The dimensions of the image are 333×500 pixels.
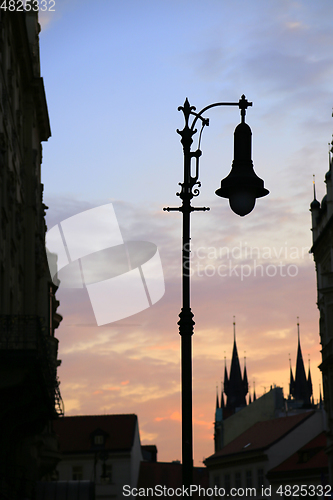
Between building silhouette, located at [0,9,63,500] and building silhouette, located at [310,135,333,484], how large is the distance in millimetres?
20255

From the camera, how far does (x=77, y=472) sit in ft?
301

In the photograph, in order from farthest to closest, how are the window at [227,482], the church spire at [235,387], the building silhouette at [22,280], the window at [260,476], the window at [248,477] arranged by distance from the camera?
the church spire at [235,387] → the window at [227,482] → the window at [248,477] → the window at [260,476] → the building silhouette at [22,280]

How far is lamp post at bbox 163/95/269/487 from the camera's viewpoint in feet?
34.6

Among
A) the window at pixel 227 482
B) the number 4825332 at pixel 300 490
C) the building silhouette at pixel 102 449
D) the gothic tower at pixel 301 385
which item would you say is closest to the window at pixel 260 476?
the number 4825332 at pixel 300 490

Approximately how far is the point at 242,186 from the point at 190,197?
2.68 feet

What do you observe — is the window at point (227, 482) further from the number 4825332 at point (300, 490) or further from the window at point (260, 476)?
the number 4825332 at point (300, 490)

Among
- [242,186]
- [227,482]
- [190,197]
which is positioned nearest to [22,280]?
[190,197]

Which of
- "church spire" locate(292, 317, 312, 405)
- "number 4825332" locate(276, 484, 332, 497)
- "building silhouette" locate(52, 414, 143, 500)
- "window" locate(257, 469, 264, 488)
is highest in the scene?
"church spire" locate(292, 317, 312, 405)

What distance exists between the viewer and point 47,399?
21.0 metres

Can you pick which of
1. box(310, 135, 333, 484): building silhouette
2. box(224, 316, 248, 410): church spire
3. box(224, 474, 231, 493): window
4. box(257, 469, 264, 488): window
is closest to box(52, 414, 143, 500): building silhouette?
box(224, 474, 231, 493): window

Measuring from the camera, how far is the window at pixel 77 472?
91.1 m

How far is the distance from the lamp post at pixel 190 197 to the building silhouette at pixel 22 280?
8.07m

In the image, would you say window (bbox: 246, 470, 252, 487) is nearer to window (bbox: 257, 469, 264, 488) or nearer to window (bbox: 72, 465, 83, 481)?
window (bbox: 257, 469, 264, 488)

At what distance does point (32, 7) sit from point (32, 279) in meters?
12.0
